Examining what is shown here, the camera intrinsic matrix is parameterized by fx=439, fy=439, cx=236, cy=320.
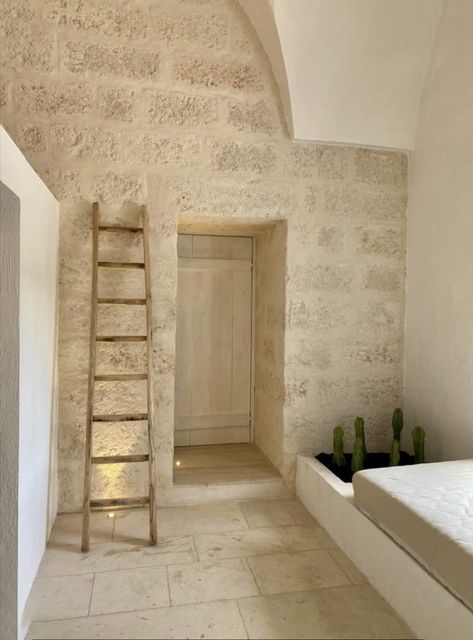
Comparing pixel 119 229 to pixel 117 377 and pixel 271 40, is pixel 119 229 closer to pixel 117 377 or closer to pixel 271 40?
pixel 117 377

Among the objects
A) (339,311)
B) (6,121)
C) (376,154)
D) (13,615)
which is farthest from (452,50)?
(13,615)

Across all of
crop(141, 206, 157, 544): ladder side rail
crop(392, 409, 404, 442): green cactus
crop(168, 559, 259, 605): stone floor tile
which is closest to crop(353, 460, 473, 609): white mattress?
crop(392, 409, 404, 442): green cactus

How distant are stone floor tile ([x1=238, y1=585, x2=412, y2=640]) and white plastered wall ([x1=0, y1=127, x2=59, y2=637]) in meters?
0.91

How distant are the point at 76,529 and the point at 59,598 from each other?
581mm

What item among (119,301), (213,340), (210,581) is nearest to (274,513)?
(210,581)

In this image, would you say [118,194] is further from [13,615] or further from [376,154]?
[13,615]

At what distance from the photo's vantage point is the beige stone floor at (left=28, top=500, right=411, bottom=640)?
5.54 feet

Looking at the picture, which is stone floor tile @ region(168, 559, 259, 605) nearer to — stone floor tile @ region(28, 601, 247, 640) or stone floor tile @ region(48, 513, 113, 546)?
stone floor tile @ region(28, 601, 247, 640)

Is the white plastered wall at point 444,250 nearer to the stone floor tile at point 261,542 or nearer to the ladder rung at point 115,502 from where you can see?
the stone floor tile at point 261,542

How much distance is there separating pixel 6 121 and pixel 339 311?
7.42ft

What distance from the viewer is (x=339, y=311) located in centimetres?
286

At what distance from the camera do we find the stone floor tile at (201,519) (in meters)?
2.40

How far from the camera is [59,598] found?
6.02ft

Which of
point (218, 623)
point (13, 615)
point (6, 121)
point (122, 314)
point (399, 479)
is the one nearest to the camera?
point (13, 615)
